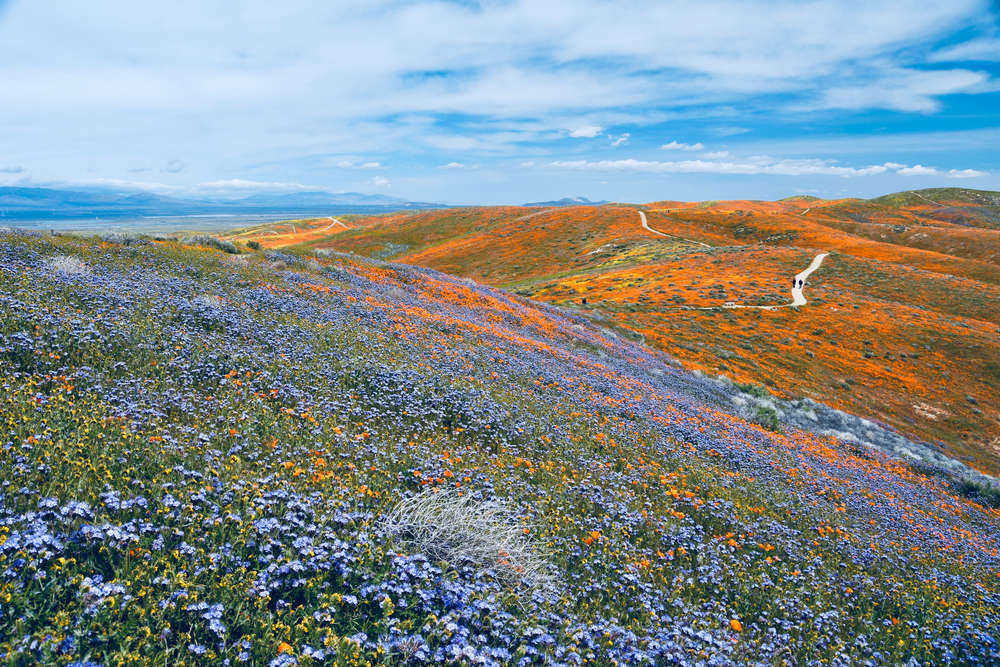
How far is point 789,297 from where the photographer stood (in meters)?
50.4

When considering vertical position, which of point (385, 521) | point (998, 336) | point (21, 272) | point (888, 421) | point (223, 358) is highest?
point (21, 272)

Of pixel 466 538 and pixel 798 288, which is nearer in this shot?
pixel 466 538

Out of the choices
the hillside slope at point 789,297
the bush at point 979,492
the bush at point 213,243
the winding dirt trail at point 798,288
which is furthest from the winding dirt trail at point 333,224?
the bush at point 979,492

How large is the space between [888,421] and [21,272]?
4244 centimetres

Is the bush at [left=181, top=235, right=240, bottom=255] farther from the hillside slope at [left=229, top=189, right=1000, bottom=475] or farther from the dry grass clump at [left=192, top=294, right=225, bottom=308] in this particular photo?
the hillside slope at [left=229, top=189, right=1000, bottom=475]

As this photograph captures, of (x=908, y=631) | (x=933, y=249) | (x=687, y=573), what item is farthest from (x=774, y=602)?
(x=933, y=249)

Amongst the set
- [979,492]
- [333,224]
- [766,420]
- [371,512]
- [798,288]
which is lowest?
[979,492]

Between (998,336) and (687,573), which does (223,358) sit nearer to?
(687,573)

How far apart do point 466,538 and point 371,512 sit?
104cm

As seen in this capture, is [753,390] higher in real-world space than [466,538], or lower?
lower

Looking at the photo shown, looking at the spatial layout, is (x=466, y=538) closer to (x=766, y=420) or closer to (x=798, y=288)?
(x=766, y=420)

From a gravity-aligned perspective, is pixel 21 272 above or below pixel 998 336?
above

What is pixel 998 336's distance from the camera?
42.3m

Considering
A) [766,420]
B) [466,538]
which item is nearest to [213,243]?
[466,538]
